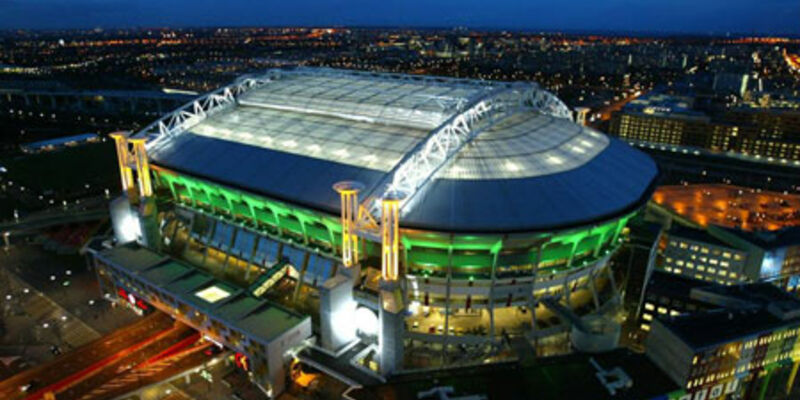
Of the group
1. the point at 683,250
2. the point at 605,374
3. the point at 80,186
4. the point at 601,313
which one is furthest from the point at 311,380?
the point at 80,186

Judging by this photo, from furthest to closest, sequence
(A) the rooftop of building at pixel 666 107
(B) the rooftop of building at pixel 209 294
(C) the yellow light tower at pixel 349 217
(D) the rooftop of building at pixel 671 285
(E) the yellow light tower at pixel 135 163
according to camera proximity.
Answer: (A) the rooftop of building at pixel 666 107 < (E) the yellow light tower at pixel 135 163 < (D) the rooftop of building at pixel 671 285 < (B) the rooftop of building at pixel 209 294 < (C) the yellow light tower at pixel 349 217

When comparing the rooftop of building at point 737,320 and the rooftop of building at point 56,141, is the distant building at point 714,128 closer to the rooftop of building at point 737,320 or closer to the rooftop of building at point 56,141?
the rooftop of building at point 737,320

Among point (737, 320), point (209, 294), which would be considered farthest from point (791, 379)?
point (209, 294)

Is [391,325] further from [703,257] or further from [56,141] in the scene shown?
[56,141]

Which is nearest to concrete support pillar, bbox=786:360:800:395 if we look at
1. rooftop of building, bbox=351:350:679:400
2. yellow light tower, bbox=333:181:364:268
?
rooftop of building, bbox=351:350:679:400

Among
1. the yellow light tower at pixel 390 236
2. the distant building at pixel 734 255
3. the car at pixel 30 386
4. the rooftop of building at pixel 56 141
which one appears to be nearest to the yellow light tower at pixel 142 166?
the car at pixel 30 386

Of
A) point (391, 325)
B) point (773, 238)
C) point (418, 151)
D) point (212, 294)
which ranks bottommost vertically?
point (773, 238)

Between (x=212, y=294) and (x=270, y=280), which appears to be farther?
(x=270, y=280)
